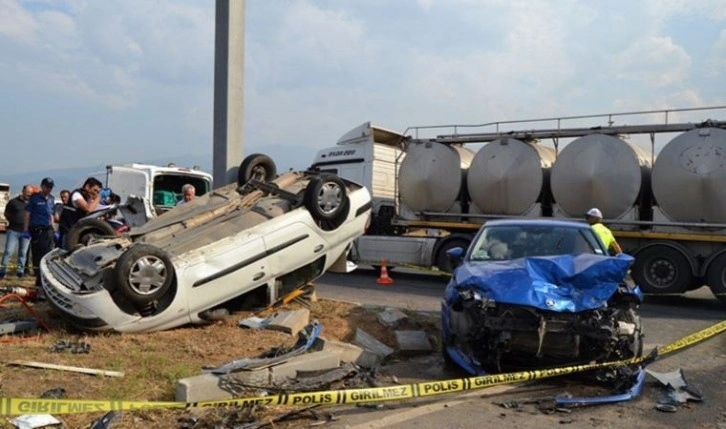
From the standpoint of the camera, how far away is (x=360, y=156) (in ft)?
50.9

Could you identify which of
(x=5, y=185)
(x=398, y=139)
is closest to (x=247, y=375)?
(x=398, y=139)

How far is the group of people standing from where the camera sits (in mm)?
8953

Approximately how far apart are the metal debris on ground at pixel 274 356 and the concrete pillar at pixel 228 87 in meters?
3.42

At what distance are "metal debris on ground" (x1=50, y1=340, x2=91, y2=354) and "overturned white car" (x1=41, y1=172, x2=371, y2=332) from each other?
21 cm

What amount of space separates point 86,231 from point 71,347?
2.26m

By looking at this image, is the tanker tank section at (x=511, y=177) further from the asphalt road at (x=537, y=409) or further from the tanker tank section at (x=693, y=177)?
the asphalt road at (x=537, y=409)

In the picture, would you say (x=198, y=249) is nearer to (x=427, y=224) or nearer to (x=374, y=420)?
(x=374, y=420)

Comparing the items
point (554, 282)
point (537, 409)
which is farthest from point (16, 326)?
point (554, 282)

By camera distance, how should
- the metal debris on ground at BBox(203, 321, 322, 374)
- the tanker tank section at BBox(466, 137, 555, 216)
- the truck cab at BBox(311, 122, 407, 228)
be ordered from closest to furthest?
the metal debris on ground at BBox(203, 321, 322, 374) → the tanker tank section at BBox(466, 137, 555, 216) → the truck cab at BBox(311, 122, 407, 228)

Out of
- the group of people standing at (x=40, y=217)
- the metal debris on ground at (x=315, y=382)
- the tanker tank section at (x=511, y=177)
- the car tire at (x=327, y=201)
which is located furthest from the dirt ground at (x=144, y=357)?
the tanker tank section at (x=511, y=177)

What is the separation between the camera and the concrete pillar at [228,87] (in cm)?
859

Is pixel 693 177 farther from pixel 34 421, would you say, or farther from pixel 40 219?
pixel 40 219

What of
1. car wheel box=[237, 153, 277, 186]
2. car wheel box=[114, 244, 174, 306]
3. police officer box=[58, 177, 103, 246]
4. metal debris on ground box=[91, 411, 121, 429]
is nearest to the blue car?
car wheel box=[114, 244, 174, 306]

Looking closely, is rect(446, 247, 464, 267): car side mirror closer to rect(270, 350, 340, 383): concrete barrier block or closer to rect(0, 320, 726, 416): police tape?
rect(0, 320, 726, 416): police tape
